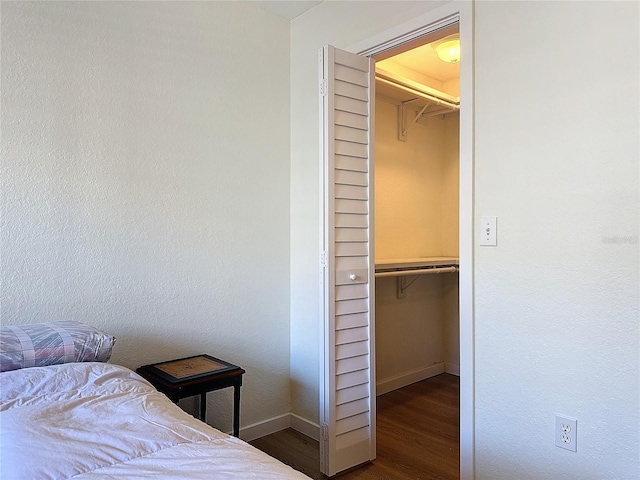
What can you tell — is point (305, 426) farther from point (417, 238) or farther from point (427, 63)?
point (427, 63)

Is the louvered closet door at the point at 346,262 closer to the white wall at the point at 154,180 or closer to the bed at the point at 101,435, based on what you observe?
the white wall at the point at 154,180

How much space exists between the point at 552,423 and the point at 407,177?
7.89ft

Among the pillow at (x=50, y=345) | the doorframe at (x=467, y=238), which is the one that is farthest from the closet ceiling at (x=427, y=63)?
the pillow at (x=50, y=345)

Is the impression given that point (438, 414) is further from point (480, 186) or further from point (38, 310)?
point (38, 310)

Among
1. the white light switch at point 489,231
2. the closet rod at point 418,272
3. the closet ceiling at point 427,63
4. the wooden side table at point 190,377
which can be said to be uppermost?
the closet ceiling at point 427,63

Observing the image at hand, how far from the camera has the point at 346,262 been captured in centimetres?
240

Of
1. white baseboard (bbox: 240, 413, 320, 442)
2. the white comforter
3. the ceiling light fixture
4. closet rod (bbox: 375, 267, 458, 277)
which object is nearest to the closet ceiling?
the ceiling light fixture

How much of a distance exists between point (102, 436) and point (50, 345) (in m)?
0.58

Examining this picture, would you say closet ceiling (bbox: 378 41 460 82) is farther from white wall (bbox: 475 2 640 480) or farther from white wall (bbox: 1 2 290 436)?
white wall (bbox: 475 2 640 480)

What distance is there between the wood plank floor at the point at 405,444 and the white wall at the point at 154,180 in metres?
0.28

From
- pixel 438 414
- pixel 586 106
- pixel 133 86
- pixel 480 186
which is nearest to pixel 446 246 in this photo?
pixel 438 414

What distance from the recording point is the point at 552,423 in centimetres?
174

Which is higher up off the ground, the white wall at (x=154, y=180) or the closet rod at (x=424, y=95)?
the closet rod at (x=424, y=95)

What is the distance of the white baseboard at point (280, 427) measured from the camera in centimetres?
269
